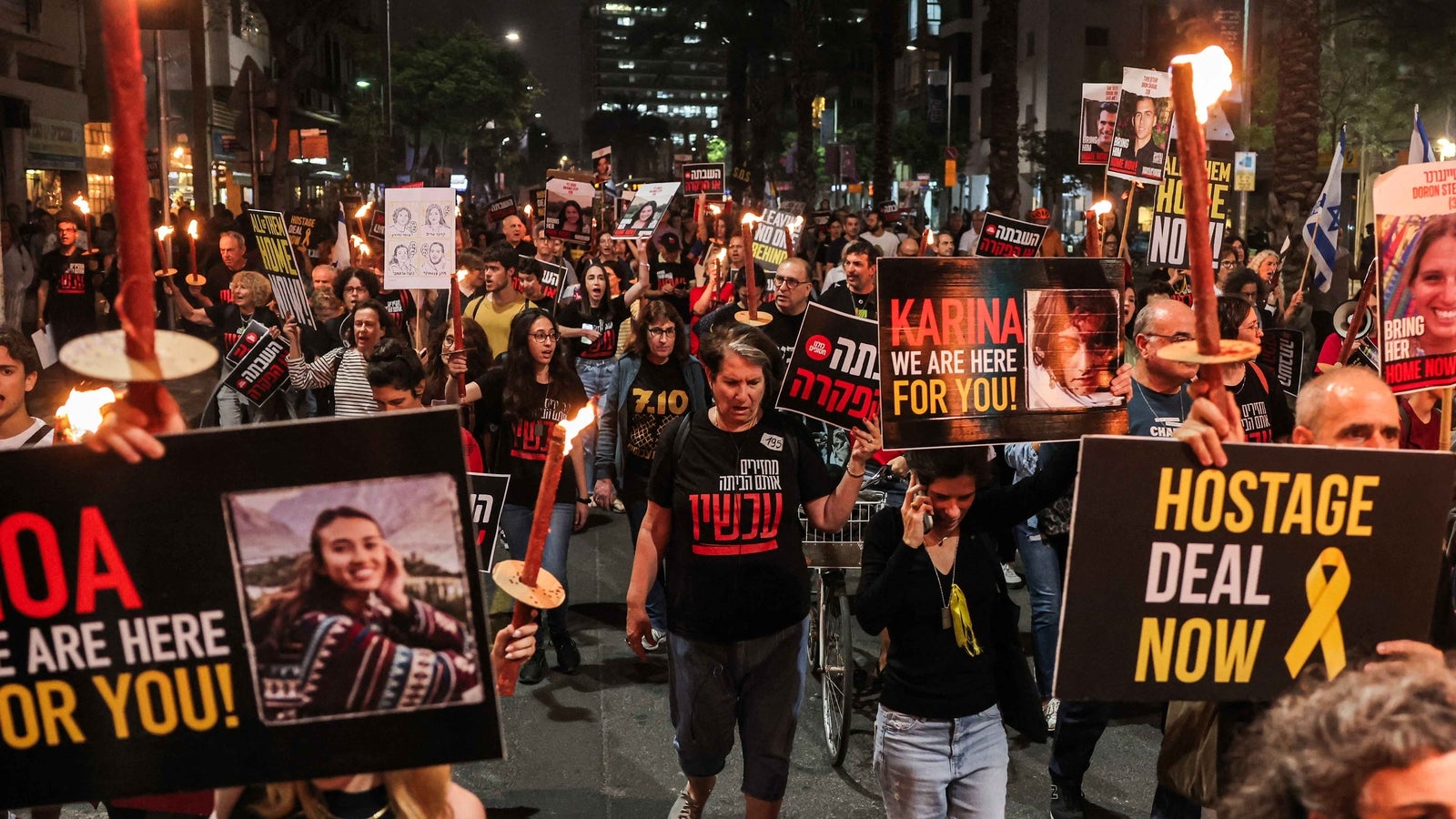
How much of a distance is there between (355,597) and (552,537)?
17.0 ft

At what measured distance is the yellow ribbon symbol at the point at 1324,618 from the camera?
2854 millimetres

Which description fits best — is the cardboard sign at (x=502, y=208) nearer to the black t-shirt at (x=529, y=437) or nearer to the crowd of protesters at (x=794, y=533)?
the crowd of protesters at (x=794, y=533)

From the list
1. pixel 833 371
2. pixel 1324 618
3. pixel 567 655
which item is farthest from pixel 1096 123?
pixel 1324 618

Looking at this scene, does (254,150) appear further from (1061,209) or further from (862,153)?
(862,153)

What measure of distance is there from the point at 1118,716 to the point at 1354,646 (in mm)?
4555

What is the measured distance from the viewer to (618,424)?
8.28 m

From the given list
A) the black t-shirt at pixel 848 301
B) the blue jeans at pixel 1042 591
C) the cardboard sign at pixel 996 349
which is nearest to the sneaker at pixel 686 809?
the cardboard sign at pixel 996 349

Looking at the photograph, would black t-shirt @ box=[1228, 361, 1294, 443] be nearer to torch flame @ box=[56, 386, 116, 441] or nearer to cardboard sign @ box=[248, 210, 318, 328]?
torch flame @ box=[56, 386, 116, 441]

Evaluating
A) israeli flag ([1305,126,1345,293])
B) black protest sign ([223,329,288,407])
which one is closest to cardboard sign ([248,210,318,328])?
black protest sign ([223,329,288,407])

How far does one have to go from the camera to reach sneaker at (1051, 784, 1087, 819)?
5.78m

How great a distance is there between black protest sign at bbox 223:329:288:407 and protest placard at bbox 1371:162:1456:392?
6.17m

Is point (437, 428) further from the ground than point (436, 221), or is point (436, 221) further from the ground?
point (436, 221)

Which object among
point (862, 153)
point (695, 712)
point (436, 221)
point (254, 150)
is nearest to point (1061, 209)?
point (862, 153)

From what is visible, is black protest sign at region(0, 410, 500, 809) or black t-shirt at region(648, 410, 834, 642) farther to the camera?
Result: black t-shirt at region(648, 410, 834, 642)
